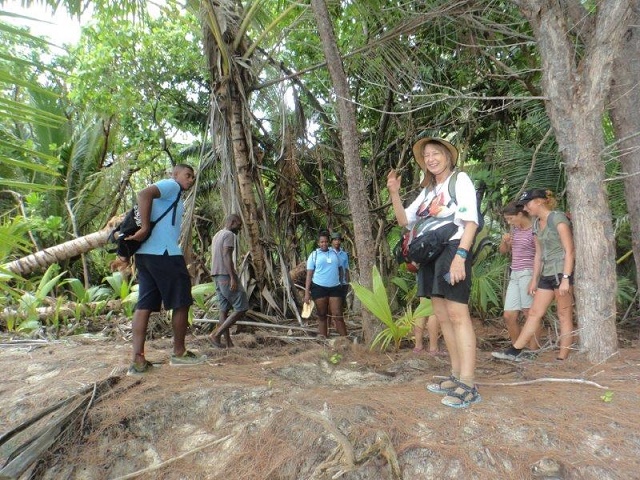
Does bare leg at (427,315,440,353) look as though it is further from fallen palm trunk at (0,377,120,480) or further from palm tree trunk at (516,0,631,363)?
fallen palm trunk at (0,377,120,480)

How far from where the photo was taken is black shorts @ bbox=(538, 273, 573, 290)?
4434 millimetres

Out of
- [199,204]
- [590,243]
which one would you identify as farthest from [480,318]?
[199,204]

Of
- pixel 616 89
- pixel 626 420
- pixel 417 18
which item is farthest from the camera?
pixel 417 18

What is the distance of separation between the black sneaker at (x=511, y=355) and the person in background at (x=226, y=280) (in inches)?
113

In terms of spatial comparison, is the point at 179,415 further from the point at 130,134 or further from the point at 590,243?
the point at 130,134

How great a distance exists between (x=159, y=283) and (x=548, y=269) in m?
3.45

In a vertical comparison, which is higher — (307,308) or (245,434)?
(307,308)

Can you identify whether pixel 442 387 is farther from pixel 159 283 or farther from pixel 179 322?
pixel 159 283

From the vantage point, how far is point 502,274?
6.82 m

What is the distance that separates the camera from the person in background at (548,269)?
171 inches

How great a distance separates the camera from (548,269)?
4.49 m

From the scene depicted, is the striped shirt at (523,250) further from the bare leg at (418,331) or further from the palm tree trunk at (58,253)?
the palm tree trunk at (58,253)

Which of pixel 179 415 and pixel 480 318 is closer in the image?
pixel 179 415

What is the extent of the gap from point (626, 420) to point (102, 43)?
7622 millimetres
